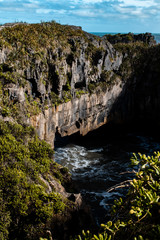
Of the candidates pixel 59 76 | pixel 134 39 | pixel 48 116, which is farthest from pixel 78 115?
pixel 134 39

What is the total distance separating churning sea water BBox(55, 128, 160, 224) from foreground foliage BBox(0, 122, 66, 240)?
20.0ft

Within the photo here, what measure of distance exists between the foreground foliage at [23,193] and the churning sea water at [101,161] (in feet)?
20.0

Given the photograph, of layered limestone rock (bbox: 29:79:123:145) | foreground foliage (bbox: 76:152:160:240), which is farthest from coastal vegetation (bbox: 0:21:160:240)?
layered limestone rock (bbox: 29:79:123:145)

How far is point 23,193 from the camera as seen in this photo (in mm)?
9336

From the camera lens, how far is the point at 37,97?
65.1 ft

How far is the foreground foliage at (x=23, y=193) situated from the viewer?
8547mm

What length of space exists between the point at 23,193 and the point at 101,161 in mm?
15046

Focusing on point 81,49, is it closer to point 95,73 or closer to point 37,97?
point 95,73

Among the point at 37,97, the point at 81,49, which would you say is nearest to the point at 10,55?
the point at 37,97

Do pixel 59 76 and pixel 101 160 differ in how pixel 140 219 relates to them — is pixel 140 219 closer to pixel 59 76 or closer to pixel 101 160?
pixel 59 76

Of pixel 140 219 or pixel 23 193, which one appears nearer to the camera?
pixel 140 219

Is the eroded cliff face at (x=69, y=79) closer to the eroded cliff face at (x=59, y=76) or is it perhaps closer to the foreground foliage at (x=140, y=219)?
the eroded cliff face at (x=59, y=76)

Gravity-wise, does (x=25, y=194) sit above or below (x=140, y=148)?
above

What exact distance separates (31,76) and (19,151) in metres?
9.37
